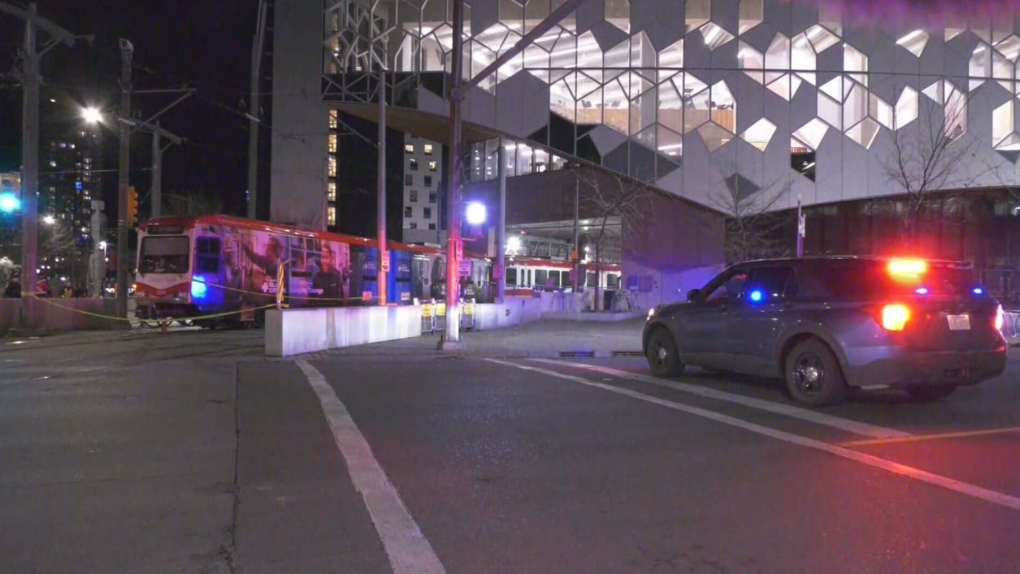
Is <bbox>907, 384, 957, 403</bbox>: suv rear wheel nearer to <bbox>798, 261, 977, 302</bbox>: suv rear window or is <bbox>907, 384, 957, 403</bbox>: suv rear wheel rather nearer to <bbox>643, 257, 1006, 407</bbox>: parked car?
<bbox>643, 257, 1006, 407</bbox>: parked car

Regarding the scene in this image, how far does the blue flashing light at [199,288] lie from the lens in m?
21.2

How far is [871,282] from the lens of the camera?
900 cm

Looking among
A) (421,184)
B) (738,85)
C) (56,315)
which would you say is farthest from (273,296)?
(421,184)

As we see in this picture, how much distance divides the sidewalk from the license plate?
8.82m

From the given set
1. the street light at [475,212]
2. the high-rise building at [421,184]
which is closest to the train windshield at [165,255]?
the street light at [475,212]

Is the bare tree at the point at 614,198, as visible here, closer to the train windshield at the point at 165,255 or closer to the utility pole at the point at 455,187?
the utility pole at the point at 455,187

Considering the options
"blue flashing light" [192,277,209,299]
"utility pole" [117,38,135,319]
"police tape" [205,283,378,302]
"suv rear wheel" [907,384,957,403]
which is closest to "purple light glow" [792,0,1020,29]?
"police tape" [205,283,378,302]

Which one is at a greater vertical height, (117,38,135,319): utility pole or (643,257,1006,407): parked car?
(117,38,135,319): utility pole

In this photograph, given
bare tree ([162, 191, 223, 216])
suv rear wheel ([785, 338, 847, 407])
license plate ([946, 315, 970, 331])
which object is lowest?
suv rear wheel ([785, 338, 847, 407])

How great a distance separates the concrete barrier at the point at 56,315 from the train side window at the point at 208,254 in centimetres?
315

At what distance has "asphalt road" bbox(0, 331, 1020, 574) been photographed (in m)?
4.54

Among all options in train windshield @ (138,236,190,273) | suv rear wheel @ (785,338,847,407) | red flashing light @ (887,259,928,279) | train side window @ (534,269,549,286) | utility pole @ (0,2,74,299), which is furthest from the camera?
train side window @ (534,269,549,286)

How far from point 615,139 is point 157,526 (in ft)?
116

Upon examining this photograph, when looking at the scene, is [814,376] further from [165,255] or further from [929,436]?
[165,255]
